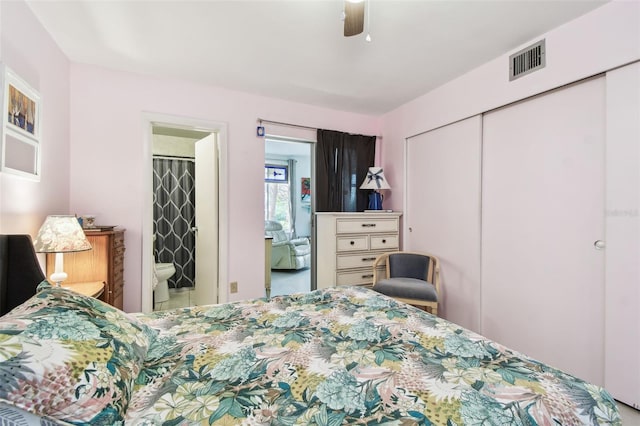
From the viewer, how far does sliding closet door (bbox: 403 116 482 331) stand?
2.80 metres

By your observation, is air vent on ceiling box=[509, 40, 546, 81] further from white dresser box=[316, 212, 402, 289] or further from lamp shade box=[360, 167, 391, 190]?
white dresser box=[316, 212, 402, 289]

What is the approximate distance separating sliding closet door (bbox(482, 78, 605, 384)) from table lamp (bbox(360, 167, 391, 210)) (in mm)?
1202

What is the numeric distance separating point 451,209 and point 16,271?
10.8 feet

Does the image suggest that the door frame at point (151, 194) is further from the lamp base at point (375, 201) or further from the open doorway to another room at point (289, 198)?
the open doorway to another room at point (289, 198)

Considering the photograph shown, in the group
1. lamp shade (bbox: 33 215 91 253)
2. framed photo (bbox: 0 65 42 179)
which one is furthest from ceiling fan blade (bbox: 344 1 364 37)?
lamp shade (bbox: 33 215 91 253)

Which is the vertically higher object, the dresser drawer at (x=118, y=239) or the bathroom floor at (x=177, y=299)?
the dresser drawer at (x=118, y=239)

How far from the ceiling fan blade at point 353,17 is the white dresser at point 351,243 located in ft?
6.35

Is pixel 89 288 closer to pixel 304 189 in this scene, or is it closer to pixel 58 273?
pixel 58 273

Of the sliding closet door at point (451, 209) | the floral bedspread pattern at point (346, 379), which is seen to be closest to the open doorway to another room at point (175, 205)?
the sliding closet door at point (451, 209)

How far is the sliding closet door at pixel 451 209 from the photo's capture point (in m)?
2.80

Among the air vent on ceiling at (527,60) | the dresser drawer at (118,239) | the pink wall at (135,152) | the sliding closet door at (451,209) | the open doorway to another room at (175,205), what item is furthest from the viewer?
the open doorway to another room at (175,205)

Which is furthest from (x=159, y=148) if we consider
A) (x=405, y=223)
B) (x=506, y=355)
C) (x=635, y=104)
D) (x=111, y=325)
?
(x=635, y=104)

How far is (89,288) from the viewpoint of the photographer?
6.78 ft

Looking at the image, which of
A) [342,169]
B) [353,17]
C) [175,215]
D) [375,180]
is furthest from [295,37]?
[175,215]
